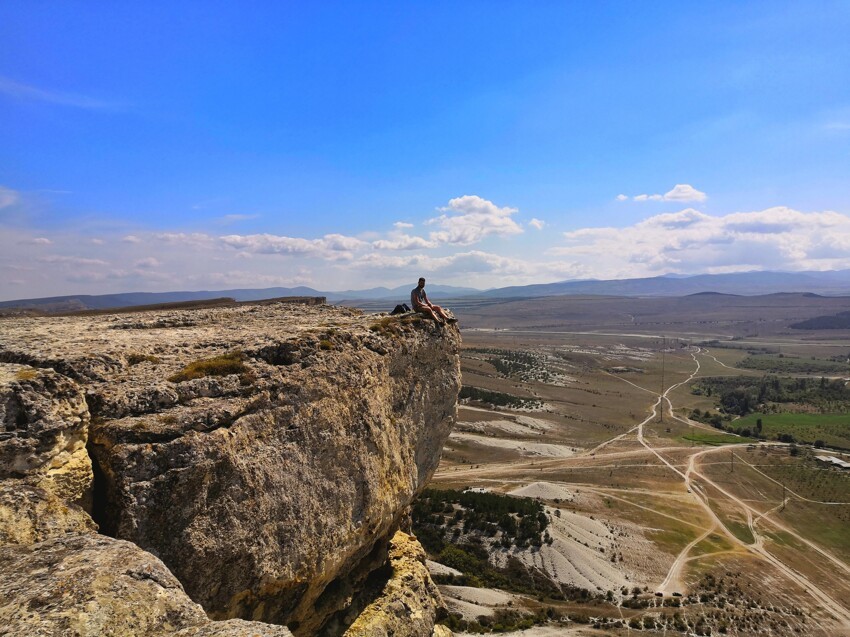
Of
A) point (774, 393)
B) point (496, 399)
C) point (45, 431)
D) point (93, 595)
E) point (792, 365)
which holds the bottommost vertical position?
point (774, 393)

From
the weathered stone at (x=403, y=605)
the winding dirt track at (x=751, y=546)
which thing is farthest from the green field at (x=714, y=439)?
the weathered stone at (x=403, y=605)

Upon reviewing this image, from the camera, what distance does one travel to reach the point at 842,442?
84.1 meters

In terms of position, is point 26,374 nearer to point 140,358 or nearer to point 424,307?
point 140,358

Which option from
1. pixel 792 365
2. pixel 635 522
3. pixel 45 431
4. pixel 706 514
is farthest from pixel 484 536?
pixel 792 365

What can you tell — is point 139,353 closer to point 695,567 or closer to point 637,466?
point 695,567

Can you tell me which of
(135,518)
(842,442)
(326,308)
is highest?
(326,308)

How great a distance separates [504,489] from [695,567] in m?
19.0

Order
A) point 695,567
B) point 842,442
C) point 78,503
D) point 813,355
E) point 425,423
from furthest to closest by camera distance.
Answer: point 813,355 → point 842,442 → point 695,567 → point 425,423 → point 78,503

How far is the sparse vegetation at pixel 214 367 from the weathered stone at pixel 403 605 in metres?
8.53

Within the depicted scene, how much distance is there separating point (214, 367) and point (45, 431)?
331 centimetres

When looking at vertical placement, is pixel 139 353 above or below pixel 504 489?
above

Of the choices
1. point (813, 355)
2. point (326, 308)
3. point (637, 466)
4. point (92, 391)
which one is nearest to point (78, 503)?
point (92, 391)

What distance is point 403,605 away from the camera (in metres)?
15.3

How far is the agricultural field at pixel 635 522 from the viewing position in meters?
33.6
